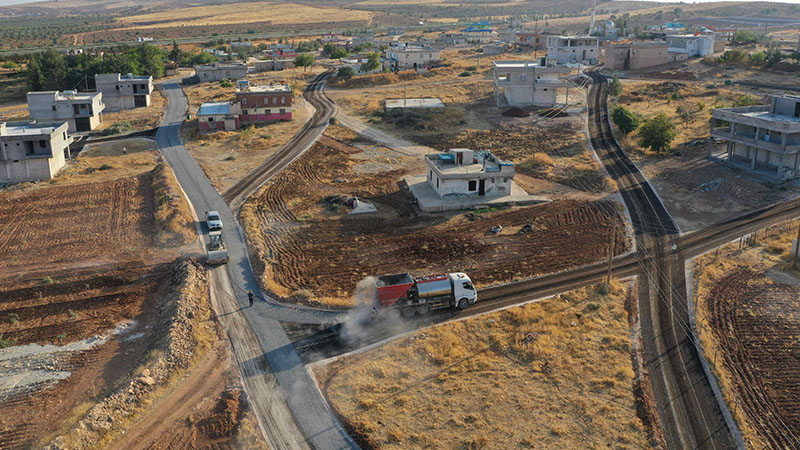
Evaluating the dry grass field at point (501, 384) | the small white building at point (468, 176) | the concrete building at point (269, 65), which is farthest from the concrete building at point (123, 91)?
the dry grass field at point (501, 384)

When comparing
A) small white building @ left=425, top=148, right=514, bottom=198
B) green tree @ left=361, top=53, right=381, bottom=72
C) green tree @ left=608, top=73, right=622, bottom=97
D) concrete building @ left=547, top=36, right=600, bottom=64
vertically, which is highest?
concrete building @ left=547, top=36, right=600, bottom=64

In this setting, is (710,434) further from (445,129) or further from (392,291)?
(445,129)

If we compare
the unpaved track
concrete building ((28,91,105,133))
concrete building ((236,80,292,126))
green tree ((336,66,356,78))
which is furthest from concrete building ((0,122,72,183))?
green tree ((336,66,356,78))

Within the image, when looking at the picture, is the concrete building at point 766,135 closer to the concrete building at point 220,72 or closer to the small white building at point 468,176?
the small white building at point 468,176

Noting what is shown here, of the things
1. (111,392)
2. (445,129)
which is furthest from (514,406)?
(445,129)

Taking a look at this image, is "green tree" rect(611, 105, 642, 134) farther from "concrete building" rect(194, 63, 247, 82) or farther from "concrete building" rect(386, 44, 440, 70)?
"concrete building" rect(194, 63, 247, 82)

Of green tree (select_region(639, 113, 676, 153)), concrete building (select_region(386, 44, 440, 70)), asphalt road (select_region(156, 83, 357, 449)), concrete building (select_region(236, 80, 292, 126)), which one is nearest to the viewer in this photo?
asphalt road (select_region(156, 83, 357, 449))

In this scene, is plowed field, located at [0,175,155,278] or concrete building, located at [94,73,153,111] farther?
concrete building, located at [94,73,153,111]
